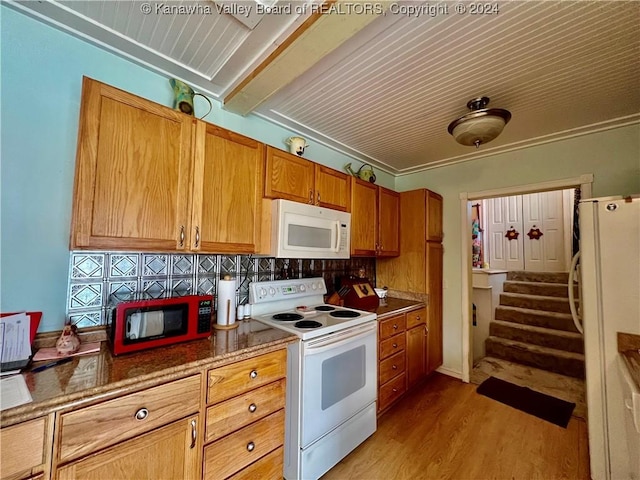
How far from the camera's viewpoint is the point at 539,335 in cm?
341

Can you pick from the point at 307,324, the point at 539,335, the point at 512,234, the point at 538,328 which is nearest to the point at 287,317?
the point at 307,324

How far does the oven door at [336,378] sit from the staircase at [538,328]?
8.21 feet

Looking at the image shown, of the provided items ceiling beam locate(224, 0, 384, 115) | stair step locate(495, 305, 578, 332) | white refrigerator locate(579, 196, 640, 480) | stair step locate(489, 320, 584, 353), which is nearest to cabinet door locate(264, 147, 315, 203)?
ceiling beam locate(224, 0, 384, 115)

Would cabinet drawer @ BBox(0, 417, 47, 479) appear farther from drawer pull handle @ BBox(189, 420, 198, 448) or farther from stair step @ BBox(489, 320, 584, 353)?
stair step @ BBox(489, 320, 584, 353)

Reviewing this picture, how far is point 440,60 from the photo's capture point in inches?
59.2

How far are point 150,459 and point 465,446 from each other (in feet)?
6.67

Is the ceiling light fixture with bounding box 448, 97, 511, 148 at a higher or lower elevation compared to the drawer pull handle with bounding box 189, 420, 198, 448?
higher

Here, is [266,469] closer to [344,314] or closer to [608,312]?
[344,314]

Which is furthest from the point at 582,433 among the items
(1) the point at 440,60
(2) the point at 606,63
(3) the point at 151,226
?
(3) the point at 151,226

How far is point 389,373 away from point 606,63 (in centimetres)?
253

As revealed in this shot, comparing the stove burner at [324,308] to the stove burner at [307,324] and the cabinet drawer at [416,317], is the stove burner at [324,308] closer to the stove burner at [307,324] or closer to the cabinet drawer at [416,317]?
the stove burner at [307,324]

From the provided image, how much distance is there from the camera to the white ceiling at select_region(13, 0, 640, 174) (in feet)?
3.98

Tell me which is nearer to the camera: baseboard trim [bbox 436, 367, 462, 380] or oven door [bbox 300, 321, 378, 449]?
oven door [bbox 300, 321, 378, 449]

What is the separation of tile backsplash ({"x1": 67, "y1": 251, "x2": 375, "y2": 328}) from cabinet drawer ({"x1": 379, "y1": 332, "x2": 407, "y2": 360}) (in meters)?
1.03
